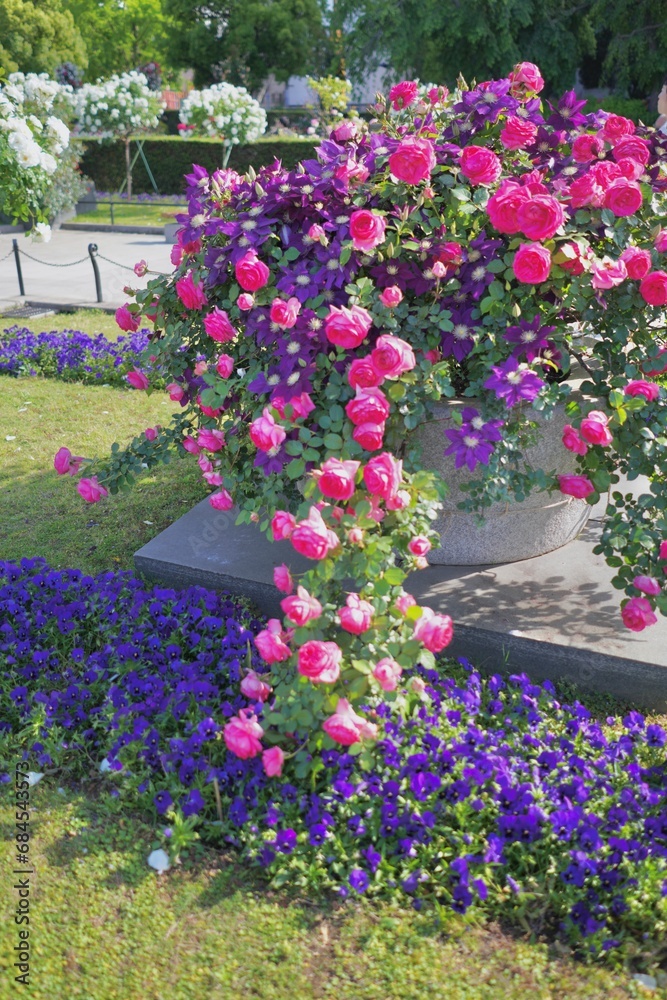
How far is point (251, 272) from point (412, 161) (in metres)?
0.58

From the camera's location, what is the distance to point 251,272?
2.58 metres

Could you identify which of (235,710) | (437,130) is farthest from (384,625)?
(437,130)

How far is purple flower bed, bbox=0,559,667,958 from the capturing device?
205cm

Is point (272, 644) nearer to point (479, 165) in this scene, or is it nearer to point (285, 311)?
point (285, 311)

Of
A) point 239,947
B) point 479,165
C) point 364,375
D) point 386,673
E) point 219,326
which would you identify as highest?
point 479,165

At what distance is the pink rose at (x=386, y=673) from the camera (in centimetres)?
210

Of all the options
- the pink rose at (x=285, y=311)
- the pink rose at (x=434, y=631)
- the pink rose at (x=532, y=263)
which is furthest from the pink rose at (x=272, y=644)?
the pink rose at (x=532, y=263)

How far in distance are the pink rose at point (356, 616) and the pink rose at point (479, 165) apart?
1.37m

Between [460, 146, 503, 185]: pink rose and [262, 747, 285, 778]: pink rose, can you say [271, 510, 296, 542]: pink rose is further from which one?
[460, 146, 503, 185]: pink rose

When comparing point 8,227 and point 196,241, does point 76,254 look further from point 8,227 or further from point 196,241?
point 196,241

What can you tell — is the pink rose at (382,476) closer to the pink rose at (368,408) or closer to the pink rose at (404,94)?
the pink rose at (368,408)

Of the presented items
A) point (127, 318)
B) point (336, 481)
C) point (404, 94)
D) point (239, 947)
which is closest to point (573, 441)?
point (336, 481)

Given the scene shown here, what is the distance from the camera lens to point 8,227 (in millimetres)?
16734

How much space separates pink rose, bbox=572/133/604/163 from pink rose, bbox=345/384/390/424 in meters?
1.27
